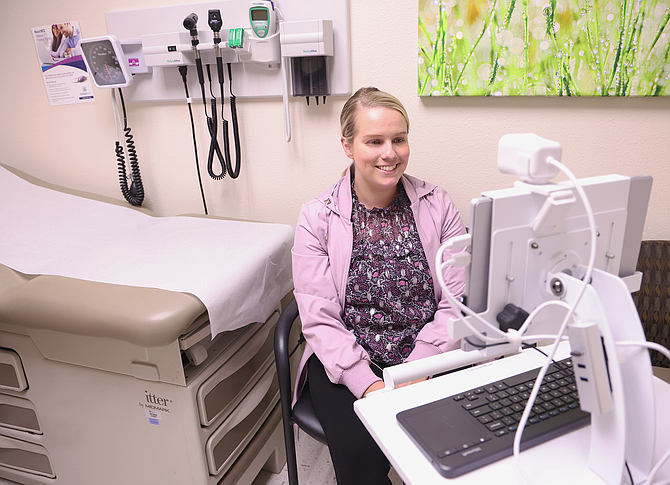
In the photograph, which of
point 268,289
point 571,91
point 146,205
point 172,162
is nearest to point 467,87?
point 571,91

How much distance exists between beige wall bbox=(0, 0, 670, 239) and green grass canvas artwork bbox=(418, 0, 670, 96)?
0.06 meters

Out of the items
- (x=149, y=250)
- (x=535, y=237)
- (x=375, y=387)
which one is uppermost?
(x=535, y=237)

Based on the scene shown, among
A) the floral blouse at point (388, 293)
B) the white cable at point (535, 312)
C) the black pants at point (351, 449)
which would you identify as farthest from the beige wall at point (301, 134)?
the white cable at point (535, 312)

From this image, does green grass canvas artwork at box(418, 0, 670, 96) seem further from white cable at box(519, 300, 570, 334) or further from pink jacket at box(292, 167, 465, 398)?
white cable at box(519, 300, 570, 334)

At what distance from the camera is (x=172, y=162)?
1.85 metres

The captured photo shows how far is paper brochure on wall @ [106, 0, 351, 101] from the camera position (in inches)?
58.4

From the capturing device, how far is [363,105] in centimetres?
130

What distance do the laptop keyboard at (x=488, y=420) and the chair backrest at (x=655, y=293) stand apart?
73 cm

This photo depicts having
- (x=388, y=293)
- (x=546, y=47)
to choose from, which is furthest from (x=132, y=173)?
(x=546, y=47)

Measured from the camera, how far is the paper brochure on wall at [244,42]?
1483mm

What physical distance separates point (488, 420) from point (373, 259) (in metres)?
0.64

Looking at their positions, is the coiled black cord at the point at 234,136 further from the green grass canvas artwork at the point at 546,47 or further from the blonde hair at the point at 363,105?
the green grass canvas artwork at the point at 546,47

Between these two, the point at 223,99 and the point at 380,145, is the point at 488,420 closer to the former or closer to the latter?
the point at 380,145

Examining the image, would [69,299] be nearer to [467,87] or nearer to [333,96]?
[333,96]
